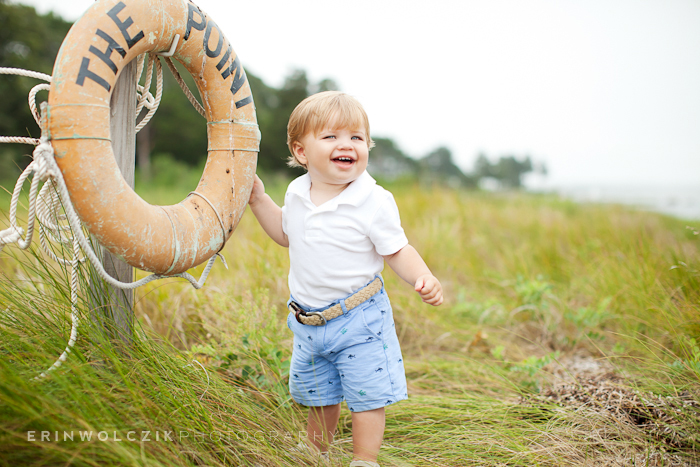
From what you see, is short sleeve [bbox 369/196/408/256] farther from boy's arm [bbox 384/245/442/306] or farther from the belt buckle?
the belt buckle

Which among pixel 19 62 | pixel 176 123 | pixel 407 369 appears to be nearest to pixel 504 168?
pixel 176 123

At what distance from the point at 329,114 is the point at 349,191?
29 cm

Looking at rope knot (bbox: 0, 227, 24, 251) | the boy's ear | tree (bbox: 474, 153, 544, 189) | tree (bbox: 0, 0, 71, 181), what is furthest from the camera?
tree (bbox: 474, 153, 544, 189)

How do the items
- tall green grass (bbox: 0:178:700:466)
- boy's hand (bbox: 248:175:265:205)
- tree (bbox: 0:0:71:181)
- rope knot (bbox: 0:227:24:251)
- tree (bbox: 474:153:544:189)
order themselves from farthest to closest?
tree (bbox: 474:153:544:189) < tree (bbox: 0:0:71:181) < boy's hand (bbox: 248:175:265:205) < rope knot (bbox: 0:227:24:251) < tall green grass (bbox: 0:178:700:466)

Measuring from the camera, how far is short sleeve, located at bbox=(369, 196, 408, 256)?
161 cm

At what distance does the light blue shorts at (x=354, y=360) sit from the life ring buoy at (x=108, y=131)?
0.55 m

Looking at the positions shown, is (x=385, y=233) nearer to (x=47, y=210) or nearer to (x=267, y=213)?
(x=267, y=213)

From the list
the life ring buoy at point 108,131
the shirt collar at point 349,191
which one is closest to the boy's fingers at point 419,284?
the shirt collar at point 349,191

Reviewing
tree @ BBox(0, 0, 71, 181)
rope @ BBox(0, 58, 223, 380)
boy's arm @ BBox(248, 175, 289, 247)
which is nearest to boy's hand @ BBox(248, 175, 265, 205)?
boy's arm @ BBox(248, 175, 289, 247)

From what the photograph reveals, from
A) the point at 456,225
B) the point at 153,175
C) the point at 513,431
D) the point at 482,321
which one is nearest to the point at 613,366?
the point at 513,431

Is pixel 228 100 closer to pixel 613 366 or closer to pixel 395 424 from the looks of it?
pixel 395 424

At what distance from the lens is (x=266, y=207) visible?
1.88 meters

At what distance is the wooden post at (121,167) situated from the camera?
1564 mm

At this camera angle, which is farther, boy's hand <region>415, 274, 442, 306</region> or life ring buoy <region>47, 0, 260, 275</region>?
boy's hand <region>415, 274, 442, 306</region>
